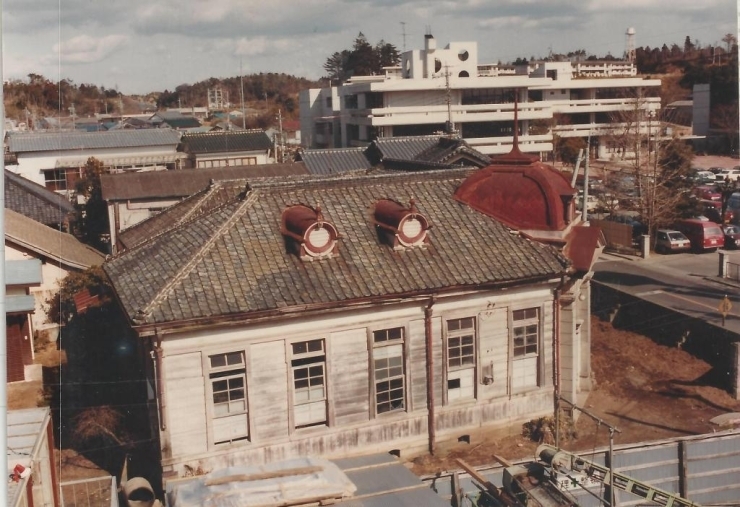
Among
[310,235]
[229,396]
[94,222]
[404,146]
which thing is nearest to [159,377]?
[229,396]

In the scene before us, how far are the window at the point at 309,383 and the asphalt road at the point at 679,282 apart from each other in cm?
1522

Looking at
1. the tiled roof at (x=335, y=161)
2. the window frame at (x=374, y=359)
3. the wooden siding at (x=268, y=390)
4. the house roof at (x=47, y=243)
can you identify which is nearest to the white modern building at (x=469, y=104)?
the tiled roof at (x=335, y=161)

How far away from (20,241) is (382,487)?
1947 centimetres

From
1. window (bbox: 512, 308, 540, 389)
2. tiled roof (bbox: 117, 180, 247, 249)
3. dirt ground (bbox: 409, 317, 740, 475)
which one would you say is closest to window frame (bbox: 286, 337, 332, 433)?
dirt ground (bbox: 409, 317, 740, 475)

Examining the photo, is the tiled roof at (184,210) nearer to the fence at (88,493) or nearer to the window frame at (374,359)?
the window frame at (374,359)

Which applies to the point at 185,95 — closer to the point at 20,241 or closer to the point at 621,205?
the point at 621,205

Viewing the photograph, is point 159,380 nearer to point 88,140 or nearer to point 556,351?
point 556,351

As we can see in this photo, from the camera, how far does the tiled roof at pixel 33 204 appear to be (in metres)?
39.2

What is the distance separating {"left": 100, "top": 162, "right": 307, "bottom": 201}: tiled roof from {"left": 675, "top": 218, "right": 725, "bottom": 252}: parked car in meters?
21.4

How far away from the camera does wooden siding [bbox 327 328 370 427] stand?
17.9 meters

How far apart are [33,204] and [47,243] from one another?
36.0 ft

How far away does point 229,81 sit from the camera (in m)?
145

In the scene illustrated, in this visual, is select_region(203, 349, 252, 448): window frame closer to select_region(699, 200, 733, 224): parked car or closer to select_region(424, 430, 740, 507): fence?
select_region(424, 430, 740, 507): fence

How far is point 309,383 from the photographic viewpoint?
17750 millimetres
